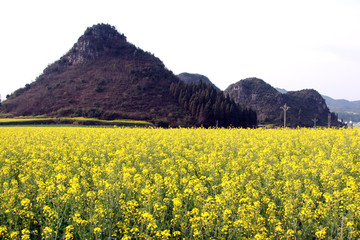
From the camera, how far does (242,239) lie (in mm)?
4660

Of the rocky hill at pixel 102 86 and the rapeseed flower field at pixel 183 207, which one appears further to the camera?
the rocky hill at pixel 102 86

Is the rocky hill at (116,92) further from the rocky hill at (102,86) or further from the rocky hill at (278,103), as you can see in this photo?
the rocky hill at (278,103)

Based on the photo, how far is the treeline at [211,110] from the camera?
59594 millimetres

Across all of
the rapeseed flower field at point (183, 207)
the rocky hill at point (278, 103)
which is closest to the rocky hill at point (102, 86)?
the rocky hill at point (278, 103)

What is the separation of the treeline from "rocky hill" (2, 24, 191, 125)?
3.10 metres

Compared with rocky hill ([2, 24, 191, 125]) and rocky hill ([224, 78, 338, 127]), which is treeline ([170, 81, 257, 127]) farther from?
rocky hill ([224, 78, 338, 127])

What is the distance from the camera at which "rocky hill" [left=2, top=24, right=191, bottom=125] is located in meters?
70.0

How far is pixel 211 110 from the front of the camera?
199ft

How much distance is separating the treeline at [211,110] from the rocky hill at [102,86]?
122 inches

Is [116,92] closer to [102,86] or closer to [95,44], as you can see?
[102,86]

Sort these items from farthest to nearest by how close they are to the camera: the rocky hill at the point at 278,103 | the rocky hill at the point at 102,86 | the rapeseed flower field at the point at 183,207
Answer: the rocky hill at the point at 278,103
the rocky hill at the point at 102,86
the rapeseed flower field at the point at 183,207

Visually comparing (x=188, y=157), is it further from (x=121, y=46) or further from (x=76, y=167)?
(x=121, y=46)

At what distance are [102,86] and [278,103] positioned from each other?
71721 millimetres

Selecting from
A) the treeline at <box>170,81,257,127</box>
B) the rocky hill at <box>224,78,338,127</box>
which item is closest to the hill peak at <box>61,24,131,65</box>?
the treeline at <box>170,81,257,127</box>
